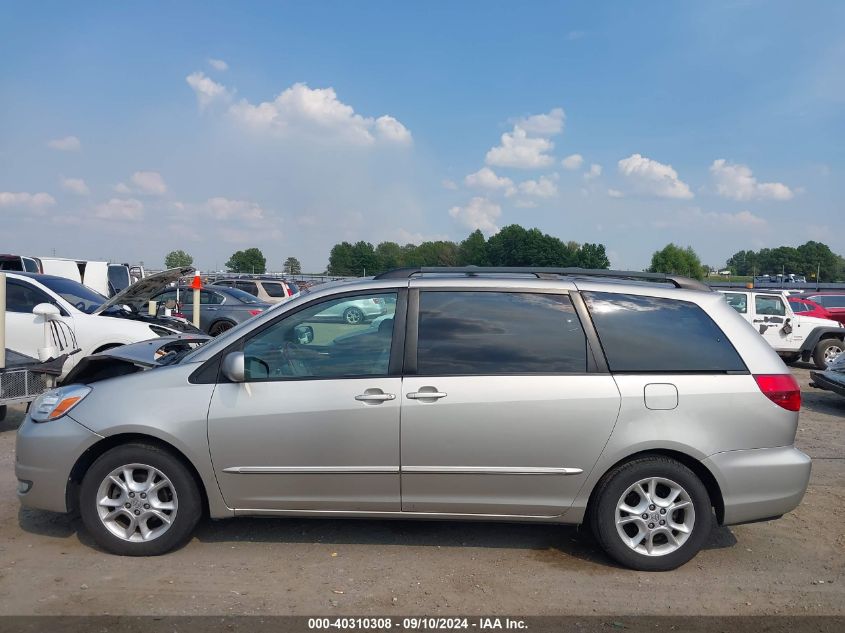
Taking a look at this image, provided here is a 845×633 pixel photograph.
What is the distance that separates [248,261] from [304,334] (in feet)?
230

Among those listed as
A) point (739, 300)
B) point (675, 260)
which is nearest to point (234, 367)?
point (739, 300)

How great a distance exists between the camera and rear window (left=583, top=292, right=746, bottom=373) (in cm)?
415

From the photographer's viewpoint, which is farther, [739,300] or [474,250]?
[474,250]

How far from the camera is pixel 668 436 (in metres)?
4.01

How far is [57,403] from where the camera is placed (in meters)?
4.28

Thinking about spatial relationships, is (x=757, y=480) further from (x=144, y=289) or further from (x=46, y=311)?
(x=144, y=289)

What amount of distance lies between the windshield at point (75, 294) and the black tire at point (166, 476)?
5.90 metres

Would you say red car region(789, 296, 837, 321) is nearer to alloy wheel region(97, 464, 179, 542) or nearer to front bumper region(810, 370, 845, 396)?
front bumper region(810, 370, 845, 396)

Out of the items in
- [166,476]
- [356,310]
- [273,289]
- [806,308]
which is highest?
[356,310]

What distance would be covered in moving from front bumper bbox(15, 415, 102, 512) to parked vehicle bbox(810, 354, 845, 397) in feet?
31.0

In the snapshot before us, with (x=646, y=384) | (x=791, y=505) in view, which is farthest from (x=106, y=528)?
(x=791, y=505)

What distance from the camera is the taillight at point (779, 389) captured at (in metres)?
4.10

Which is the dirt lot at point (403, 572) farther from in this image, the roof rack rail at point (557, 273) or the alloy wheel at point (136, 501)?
the roof rack rail at point (557, 273)

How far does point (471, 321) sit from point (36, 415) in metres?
2.87
